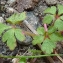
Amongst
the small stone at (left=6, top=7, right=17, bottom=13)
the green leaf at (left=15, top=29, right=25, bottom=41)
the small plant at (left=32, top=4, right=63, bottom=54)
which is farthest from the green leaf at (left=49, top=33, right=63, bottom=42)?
the small stone at (left=6, top=7, right=17, bottom=13)

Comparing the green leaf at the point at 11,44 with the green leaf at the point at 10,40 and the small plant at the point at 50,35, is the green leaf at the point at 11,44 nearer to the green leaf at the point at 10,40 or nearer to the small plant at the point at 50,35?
the green leaf at the point at 10,40

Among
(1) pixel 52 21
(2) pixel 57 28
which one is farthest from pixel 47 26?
(2) pixel 57 28

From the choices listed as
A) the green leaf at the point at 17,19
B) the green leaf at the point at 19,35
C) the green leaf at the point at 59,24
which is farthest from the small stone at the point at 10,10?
the green leaf at the point at 59,24

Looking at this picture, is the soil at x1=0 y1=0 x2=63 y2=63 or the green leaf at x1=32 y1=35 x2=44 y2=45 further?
the soil at x1=0 y1=0 x2=63 y2=63

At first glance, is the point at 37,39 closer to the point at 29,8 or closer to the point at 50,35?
the point at 50,35

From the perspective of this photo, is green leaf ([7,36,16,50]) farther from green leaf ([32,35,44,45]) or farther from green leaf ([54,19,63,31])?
green leaf ([54,19,63,31])

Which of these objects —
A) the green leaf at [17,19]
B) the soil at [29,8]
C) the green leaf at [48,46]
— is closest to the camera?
the green leaf at [48,46]

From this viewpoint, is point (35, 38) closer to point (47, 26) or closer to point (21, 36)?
point (21, 36)

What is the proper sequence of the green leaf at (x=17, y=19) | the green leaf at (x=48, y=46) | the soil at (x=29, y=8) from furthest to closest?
the soil at (x=29, y=8) → the green leaf at (x=17, y=19) → the green leaf at (x=48, y=46)

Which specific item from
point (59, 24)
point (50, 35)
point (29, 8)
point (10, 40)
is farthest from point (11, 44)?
point (29, 8)
